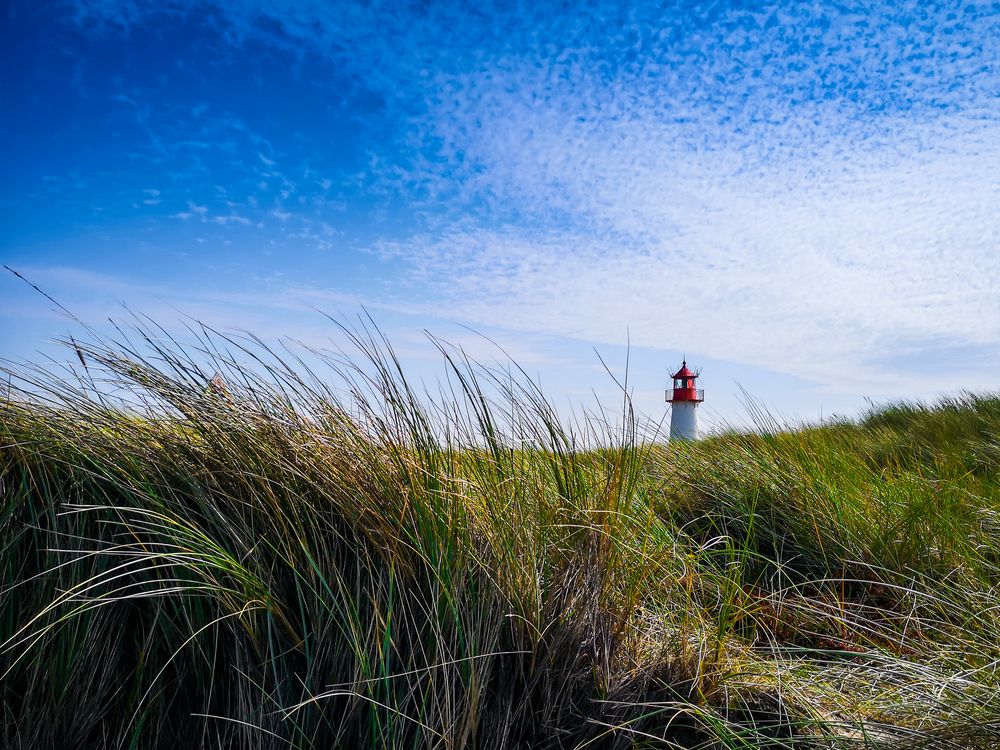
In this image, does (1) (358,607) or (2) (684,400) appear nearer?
(1) (358,607)

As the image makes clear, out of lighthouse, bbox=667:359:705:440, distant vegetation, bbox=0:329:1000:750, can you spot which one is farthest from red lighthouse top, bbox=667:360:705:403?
distant vegetation, bbox=0:329:1000:750

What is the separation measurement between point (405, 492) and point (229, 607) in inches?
21.2

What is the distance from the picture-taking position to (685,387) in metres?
14.0

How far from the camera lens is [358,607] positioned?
1.71 meters

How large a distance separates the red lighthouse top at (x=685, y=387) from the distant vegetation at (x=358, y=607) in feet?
39.0

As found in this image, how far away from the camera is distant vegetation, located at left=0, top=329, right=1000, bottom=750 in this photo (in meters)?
1.63

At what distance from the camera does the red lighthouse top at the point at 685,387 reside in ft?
45.7

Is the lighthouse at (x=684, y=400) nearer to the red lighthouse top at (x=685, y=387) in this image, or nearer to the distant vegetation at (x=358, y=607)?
the red lighthouse top at (x=685, y=387)

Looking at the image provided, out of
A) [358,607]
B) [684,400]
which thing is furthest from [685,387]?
[358,607]

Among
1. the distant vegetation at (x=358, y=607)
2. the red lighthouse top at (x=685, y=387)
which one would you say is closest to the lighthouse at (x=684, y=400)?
the red lighthouse top at (x=685, y=387)

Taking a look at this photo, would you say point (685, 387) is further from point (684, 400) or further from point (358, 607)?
point (358, 607)

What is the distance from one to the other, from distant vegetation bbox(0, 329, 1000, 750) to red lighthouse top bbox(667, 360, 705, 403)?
468 inches

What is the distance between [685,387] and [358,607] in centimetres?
1311

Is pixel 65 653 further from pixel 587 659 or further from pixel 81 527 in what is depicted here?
pixel 587 659
